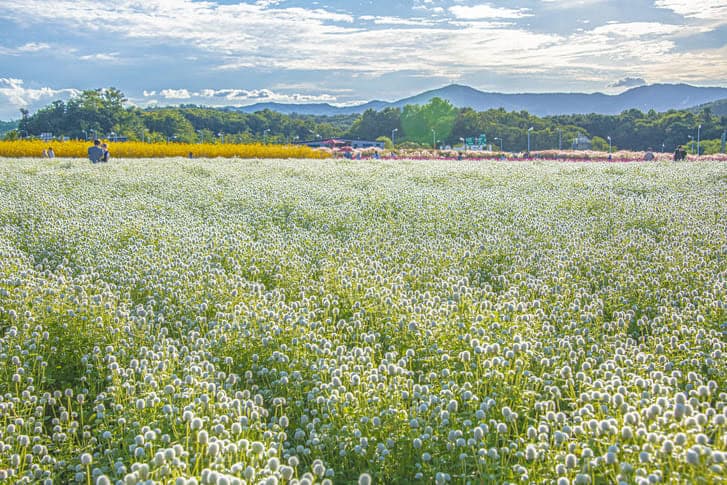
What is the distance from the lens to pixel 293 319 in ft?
19.9

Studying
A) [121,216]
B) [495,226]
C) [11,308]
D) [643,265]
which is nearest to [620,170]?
[495,226]

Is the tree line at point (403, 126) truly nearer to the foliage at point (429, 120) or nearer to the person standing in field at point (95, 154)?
the foliage at point (429, 120)

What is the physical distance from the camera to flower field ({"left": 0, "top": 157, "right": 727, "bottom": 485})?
387 centimetres

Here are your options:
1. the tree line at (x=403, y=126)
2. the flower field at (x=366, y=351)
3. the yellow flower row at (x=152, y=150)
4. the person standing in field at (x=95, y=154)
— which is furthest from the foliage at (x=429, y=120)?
the flower field at (x=366, y=351)

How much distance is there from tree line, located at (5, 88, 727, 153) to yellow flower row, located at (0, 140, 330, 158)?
38994 millimetres

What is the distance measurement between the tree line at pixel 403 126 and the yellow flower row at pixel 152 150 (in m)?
39.0

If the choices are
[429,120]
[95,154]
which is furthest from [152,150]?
[429,120]

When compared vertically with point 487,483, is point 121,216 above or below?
above

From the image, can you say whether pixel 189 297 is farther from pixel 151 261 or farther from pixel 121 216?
pixel 121 216

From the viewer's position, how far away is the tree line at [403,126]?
98938 millimetres

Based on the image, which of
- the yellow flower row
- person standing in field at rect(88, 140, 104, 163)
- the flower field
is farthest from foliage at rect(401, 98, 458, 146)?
the flower field

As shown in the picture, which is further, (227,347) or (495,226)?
(495,226)

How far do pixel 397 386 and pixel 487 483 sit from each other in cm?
108

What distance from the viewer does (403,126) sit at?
152 m
